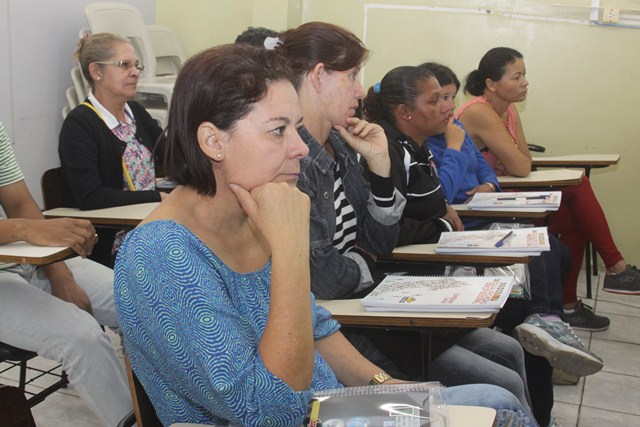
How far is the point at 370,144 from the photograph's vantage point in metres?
A: 2.31

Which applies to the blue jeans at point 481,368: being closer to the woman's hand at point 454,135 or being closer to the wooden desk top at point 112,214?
the wooden desk top at point 112,214

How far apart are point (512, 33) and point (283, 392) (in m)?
4.17

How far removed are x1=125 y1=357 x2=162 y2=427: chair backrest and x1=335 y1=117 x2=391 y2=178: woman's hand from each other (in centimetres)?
116

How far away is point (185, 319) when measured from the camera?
112cm

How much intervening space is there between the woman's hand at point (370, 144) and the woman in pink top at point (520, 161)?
1758 millimetres

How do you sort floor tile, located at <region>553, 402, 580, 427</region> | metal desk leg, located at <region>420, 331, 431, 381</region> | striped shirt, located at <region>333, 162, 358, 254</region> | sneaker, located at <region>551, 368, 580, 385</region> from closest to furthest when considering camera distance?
metal desk leg, located at <region>420, 331, 431, 381</region>, striped shirt, located at <region>333, 162, 358, 254</region>, floor tile, located at <region>553, 402, 580, 427</region>, sneaker, located at <region>551, 368, 580, 385</region>

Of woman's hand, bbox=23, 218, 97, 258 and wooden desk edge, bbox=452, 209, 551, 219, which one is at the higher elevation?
woman's hand, bbox=23, 218, 97, 258

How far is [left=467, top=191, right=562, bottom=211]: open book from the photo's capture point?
2.96 metres

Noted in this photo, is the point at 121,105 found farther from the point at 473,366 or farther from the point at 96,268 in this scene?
the point at 473,366

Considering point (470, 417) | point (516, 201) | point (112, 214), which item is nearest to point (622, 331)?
point (516, 201)

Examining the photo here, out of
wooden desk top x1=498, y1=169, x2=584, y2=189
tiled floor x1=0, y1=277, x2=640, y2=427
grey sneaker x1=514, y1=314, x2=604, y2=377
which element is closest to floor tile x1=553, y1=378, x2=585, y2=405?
tiled floor x1=0, y1=277, x2=640, y2=427

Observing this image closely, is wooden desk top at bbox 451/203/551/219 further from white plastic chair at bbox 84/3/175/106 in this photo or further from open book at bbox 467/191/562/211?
white plastic chair at bbox 84/3/175/106

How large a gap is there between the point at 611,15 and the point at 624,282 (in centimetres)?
166

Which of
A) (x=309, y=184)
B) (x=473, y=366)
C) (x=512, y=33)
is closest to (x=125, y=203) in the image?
(x=309, y=184)
